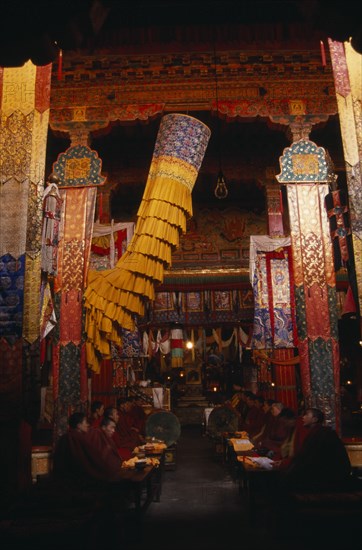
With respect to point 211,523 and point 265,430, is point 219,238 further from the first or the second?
point 211,523

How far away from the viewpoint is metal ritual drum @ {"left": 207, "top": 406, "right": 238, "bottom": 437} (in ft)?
28.8

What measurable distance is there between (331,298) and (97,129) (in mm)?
4711

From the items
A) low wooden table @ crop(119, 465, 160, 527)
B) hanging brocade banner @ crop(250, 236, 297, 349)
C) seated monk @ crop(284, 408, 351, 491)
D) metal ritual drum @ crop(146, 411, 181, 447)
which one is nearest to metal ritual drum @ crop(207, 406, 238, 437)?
metal ritual drum @ crop(146, 411, 181, 447)

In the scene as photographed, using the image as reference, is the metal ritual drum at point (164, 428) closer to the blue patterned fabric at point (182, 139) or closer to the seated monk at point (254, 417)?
the seated monk at point (254, 417)

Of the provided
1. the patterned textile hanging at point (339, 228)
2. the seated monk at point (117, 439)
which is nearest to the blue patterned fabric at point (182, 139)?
the patterned textile hanging at point (339, 228)

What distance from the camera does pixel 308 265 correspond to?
7.44 meters

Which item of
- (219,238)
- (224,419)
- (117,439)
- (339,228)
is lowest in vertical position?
(117,439)

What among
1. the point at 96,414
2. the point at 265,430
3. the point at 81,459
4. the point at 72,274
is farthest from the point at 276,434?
the point at 72,274

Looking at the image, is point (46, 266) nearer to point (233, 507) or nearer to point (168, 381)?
point (233, 507)

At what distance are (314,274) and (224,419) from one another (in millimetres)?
3259

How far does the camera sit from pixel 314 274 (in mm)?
7379

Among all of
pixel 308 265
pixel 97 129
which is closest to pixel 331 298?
pixel 308 265

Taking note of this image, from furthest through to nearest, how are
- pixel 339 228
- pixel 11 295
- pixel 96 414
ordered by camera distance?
pixel 96 414 < pixel 339 228 < pixel 11 295

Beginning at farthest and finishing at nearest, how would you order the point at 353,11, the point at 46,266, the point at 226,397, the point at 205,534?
the point at 226,397
the point at 46,266
the point at 205,534
the point at 353,11
